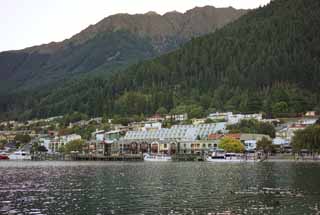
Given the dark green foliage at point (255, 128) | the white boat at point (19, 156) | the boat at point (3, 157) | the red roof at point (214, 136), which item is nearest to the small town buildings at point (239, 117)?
the dark green foliage at point (255, 128)

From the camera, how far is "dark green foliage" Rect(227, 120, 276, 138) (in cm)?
16325

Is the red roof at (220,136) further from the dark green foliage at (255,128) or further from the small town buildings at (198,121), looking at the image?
the small town buildings at (198,121)

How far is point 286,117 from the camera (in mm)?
186125

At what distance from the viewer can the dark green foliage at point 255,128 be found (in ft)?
536

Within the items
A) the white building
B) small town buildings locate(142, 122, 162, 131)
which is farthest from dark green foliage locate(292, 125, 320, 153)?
small town buildings locate(142, 122, 162, 131)

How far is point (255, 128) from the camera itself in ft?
544

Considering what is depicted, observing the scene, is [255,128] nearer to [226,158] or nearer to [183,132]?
[183,132]

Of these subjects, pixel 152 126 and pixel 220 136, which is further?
pixel 152 126

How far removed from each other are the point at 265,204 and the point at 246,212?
4.53m

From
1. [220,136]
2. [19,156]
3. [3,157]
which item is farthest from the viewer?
[3,157]

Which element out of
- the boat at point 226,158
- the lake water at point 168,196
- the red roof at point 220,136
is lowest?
the lake water at point 168,196

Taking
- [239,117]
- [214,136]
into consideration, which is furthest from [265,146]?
[239,117]

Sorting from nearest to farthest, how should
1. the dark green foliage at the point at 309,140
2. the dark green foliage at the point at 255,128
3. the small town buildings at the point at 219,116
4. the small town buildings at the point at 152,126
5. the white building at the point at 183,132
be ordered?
the dark green foliage at the point at 309,140, the dark green foliage at the point at 255,128, the white building at the point at 183,132, the small town buildings at the point at 219,116, the small town buildings at the point at 152,126

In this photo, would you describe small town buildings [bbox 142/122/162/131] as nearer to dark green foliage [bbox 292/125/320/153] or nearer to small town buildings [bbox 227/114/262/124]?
small town buildings [bbox 227/114/262/124]
